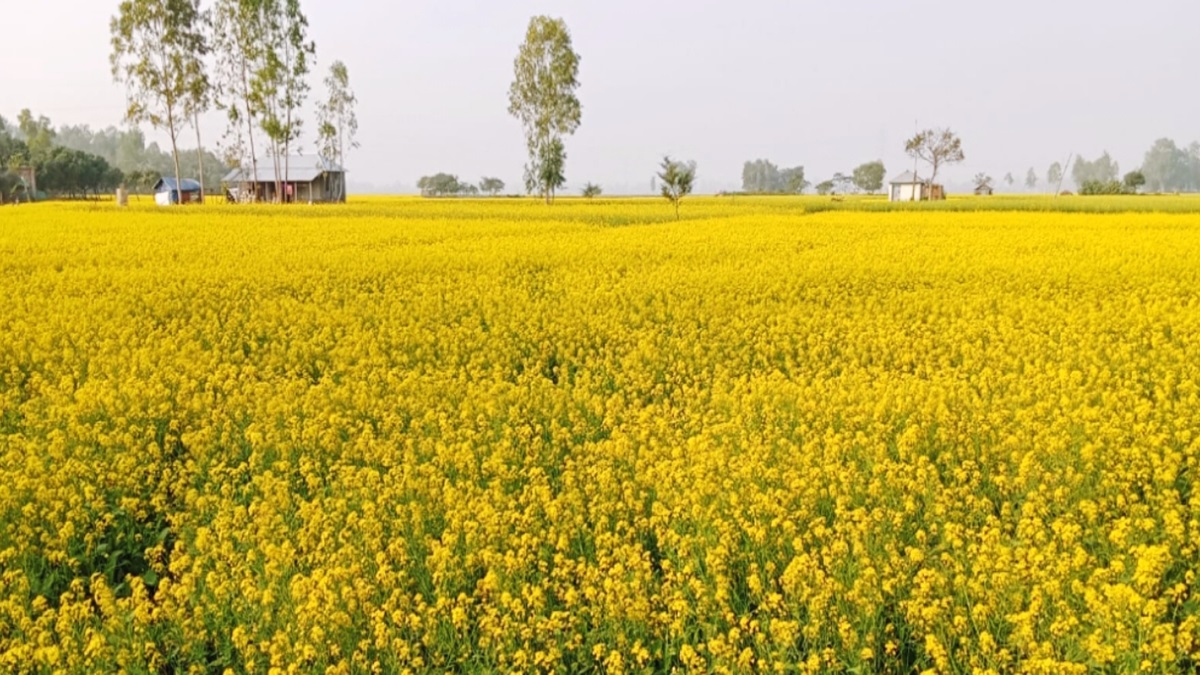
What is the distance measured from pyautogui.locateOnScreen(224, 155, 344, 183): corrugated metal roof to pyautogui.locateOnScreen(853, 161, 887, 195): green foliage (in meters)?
94.4

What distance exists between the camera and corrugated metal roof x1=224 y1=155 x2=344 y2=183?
208 ft

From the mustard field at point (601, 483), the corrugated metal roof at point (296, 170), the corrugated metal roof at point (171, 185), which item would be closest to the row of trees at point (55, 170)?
the corrugated metal roof at point (171, 185)

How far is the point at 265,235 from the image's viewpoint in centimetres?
2378

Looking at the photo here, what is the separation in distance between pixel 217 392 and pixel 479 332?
302 centimetres

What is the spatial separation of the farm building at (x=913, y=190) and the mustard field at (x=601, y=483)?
192 ft

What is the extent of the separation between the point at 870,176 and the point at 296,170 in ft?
331

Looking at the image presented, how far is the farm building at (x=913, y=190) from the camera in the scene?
6824 centimetres

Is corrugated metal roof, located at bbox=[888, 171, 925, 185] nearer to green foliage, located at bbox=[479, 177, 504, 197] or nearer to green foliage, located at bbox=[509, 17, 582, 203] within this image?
green foliage, located at bbox=[509, 17, 582, 203]

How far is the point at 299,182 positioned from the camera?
65.8 m

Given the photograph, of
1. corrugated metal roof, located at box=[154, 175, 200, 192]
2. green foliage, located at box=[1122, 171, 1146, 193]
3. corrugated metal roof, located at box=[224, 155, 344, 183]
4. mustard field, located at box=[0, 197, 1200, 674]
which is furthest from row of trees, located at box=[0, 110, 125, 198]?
green foliage, located at box=[1122, 171, 1146, 193]

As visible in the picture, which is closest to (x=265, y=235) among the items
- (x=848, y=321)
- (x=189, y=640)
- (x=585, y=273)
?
(x=585, y=273)

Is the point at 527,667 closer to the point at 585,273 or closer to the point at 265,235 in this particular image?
the point at 585,273

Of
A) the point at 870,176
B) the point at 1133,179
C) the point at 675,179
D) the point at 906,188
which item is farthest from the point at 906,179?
the point at 870,176

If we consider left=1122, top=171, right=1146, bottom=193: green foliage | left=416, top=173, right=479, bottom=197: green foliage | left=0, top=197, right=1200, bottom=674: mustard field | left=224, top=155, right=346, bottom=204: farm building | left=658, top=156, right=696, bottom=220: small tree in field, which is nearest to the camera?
left=0, top=197, right=1200, bottom=674: mustard field
